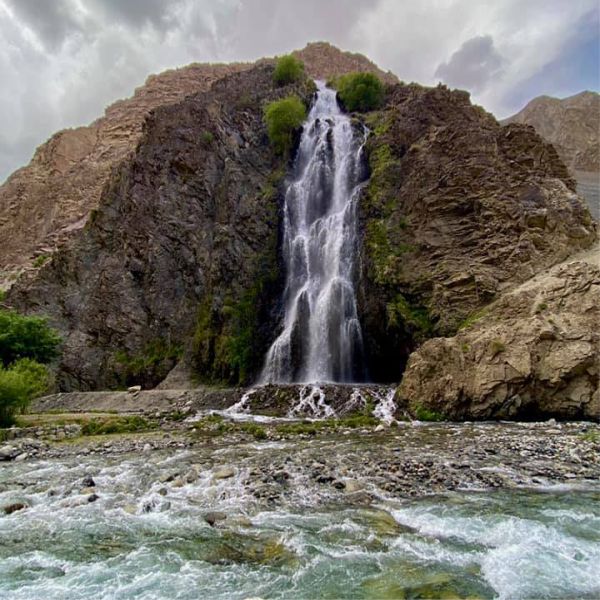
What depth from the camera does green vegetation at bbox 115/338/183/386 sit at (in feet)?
119

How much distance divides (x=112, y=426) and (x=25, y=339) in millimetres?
16541

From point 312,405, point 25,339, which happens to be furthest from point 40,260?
point 312,405

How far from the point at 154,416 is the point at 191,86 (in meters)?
98.2

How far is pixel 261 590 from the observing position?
19.5ft

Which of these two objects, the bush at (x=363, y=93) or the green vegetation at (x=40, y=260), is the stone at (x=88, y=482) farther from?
the green vegetation at (x=40, y=260)

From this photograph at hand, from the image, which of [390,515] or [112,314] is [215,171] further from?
[390,515]

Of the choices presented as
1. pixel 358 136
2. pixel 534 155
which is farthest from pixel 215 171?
pixel 534 155

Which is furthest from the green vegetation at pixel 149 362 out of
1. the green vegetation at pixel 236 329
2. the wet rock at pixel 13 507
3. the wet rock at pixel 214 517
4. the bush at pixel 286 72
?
the bush at pixel 286 72

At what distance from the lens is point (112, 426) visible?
19.6 m

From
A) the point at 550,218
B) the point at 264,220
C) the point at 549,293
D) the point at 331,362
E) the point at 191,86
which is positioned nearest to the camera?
the point at 549,293

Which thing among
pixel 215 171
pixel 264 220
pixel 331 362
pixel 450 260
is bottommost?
pixel 331 362

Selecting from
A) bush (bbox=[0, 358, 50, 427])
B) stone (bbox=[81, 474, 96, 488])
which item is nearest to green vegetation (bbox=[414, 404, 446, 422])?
stone (bbox=[81, 474, 96, 488])

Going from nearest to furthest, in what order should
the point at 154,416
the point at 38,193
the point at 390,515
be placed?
the point at 390,515 → the point at 154,416 → the point at 38,193

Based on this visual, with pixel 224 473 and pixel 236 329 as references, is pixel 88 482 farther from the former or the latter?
pixel 236 329
